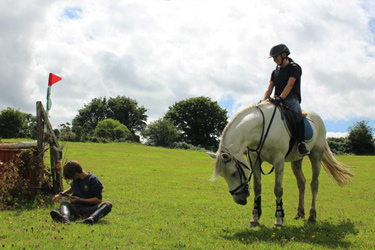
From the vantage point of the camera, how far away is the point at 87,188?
7062 millimetres

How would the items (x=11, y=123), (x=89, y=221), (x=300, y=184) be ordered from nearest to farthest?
(x=89, y=221), (x=300, y=184), (x=11, y=123)

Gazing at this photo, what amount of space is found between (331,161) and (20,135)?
60.6m

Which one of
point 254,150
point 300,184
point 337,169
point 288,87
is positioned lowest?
point 300,184

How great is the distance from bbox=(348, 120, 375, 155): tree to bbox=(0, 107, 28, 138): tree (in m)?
59.6

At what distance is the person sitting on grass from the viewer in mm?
6703

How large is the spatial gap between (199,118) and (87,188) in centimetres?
7292

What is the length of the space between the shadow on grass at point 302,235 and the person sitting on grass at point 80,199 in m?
2.65

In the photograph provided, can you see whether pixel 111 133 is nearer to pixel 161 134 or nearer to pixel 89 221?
pixel 161 134

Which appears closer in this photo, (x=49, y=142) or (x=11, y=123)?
(x=49, y=142)

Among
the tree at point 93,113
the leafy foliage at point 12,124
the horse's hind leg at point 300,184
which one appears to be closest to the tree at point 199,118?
the tree at point 93,113

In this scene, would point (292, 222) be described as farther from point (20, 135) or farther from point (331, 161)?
point (20, 135)

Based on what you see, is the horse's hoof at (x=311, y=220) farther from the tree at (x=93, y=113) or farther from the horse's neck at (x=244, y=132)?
the tree at (x=93, y=113)

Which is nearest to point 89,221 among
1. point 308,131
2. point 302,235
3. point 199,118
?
point 302,235

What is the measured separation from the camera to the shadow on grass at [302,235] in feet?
18.5
